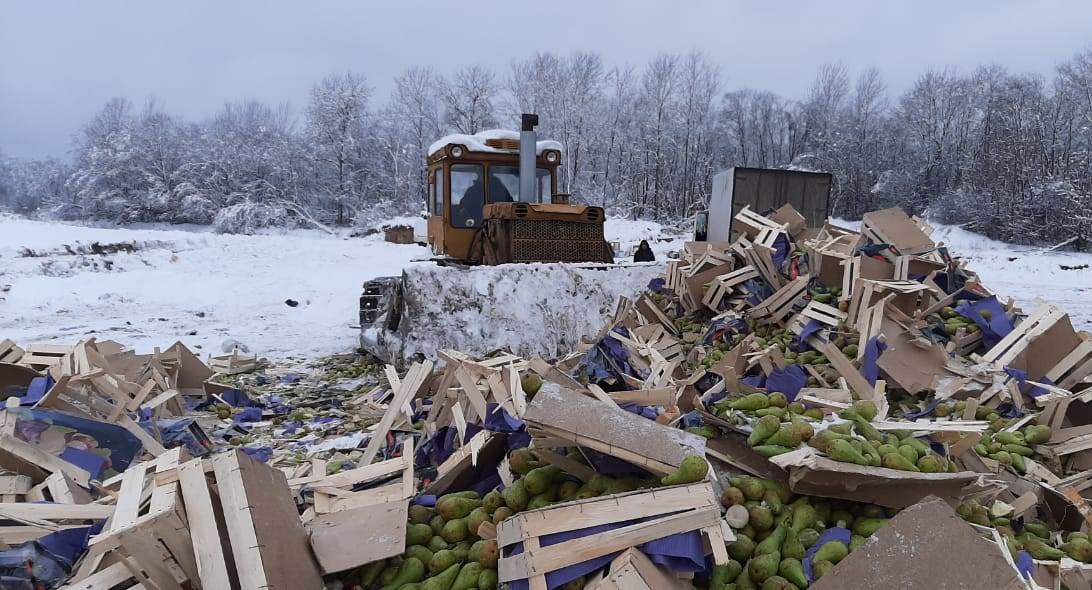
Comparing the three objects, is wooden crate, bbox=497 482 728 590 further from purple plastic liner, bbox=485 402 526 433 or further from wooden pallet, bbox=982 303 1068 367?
wooden pallet, bbox=982 303 1068 367

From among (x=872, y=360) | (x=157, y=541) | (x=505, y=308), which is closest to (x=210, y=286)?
(x=505, y=308)

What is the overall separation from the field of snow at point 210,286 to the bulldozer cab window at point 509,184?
319 centimetres

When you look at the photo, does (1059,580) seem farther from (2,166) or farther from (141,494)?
(2,166)

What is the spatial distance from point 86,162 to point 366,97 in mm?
18179

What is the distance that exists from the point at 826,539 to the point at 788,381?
7.46 ft

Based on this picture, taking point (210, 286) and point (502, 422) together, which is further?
point (210, 286)

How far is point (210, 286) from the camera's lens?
47.3 ft

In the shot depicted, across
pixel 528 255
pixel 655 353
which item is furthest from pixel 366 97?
pixel 655 353

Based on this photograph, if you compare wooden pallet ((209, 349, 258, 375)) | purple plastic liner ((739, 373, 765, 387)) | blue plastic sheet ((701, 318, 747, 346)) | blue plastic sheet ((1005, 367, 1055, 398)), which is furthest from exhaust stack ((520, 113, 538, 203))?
blue plastic sheet ((1005, 367, 1055, 398))

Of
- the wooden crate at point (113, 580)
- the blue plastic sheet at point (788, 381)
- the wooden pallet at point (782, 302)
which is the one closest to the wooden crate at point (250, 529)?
the wooden crate at point (113, 580)

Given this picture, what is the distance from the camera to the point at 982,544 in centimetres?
206

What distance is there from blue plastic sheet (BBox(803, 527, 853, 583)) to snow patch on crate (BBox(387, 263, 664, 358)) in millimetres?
5277

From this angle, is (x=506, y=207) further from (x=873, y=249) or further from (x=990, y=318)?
(x=990, y=318)

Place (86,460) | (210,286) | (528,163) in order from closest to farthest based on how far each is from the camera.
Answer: (86,460)
(528,163)
(210,286)
